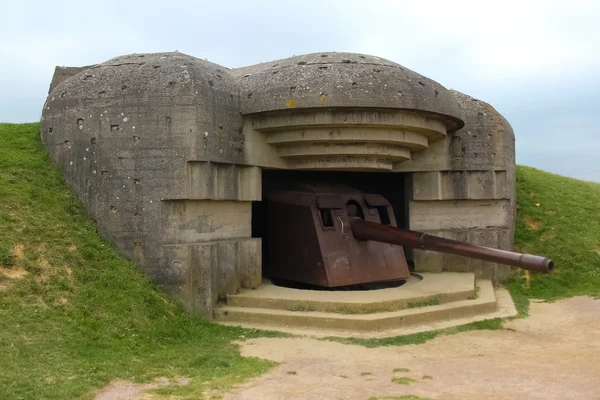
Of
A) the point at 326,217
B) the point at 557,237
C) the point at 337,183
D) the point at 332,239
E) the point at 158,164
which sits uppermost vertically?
the point at 158,164

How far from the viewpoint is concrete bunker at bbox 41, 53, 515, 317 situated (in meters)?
7.84

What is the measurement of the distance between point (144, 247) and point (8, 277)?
1906 millimetres

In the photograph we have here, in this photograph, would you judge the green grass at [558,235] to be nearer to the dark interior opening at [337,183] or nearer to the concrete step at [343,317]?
the concrete step at [343,317]

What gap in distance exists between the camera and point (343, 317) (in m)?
7.33

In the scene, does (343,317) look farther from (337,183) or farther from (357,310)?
(337,183)

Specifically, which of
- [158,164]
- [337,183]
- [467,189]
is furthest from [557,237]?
[158,164]

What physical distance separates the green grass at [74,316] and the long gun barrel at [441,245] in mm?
2718

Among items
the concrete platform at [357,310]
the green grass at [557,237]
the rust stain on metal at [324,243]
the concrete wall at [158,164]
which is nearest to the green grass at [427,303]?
the concrete platform at [357,310]

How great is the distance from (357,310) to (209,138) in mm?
3182

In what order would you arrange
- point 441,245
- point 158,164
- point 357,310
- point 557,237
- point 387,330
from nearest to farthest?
point 387,330, point 357,310, point 158,164, point 441,245, point 557,237

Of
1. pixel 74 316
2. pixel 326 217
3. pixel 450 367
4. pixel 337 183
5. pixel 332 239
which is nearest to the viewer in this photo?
pixel 450 367

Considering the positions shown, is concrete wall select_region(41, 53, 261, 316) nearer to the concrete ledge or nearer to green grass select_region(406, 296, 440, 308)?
the concrete ledge

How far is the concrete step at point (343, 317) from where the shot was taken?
729cm

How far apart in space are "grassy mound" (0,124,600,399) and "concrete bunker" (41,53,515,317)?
45 cm
